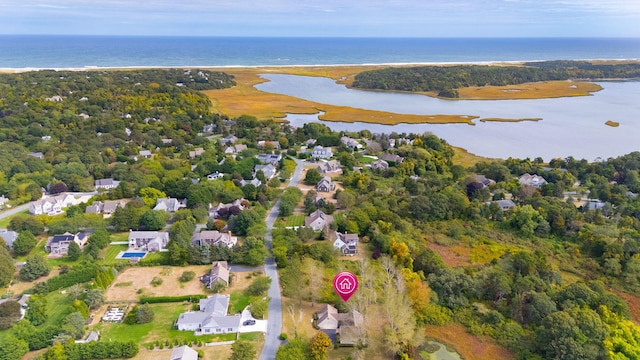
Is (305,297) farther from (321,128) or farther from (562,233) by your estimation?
(321,128)

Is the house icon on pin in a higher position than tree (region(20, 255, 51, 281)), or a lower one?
higher

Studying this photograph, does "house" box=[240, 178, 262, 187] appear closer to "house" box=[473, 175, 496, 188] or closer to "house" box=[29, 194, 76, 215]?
"house" box=[29, 194, 76, 215]

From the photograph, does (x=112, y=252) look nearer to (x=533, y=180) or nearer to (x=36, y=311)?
(x=36, y=311)

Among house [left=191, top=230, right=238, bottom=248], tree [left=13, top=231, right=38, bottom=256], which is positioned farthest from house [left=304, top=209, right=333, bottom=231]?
tree [left=13, top=231, right=38, bottom=256]

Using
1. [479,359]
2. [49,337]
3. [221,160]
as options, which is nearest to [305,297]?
[479,359]

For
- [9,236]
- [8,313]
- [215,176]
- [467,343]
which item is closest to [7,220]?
[9,236]
